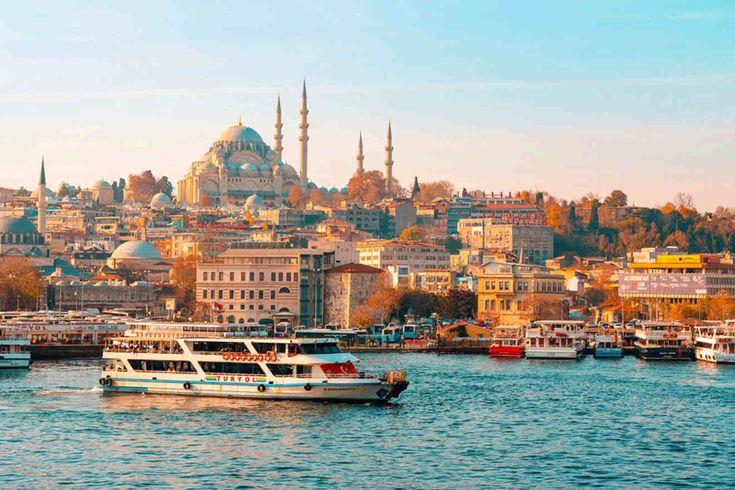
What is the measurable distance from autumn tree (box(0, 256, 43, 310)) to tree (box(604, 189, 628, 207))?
70933 mm

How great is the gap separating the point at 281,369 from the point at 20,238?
86.5 m

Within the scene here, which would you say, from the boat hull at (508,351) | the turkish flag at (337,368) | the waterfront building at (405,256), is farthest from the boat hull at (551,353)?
the waterfront building at (405,256)

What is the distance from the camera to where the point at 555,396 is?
48625 mm

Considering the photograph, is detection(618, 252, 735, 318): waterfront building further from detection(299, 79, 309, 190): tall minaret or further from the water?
detection(299, 79, 309, 190): tall minaret

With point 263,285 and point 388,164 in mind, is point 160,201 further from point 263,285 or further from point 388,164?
point 263,285

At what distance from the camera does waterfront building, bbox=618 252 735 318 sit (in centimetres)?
8825

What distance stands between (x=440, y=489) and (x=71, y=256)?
340ft

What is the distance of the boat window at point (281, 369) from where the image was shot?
45.9m

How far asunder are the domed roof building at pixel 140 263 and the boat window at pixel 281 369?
2571 inches

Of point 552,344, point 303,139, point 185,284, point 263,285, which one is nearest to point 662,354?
point 552,344

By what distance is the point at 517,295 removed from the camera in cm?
8469

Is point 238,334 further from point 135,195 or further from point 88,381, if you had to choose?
point 135,195

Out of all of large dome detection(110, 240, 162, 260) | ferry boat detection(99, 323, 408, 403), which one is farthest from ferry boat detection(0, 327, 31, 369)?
A: large dome detection(110, 240, 162, 260)

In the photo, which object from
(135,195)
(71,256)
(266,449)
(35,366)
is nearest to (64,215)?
(135,195)
